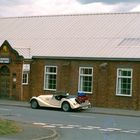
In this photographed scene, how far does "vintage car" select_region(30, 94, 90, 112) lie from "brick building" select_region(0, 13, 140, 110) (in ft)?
11.4

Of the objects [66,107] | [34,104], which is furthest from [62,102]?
[34,104]

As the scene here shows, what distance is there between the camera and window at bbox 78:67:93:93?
39.7m

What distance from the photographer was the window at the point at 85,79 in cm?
3966

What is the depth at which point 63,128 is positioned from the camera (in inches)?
896

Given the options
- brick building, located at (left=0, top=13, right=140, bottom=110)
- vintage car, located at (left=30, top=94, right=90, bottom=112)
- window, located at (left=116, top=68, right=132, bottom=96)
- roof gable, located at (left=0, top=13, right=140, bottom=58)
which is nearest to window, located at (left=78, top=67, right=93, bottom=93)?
brick building, located at (left=0, top=13, right=140, bottom=110)

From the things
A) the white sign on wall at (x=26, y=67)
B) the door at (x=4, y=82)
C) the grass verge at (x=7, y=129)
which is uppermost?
the white sign on wall at (x=26, y=67)

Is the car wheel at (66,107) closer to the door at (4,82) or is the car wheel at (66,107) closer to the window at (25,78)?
the window at (25,78)

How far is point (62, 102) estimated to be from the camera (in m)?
34.9

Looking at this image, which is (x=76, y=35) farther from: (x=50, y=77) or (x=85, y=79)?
(x=85, y=79)

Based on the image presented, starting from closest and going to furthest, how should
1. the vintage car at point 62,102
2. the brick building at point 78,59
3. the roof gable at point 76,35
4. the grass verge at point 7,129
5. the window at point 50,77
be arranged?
the grass verge at point 7,129 → the vintage car at point 62,102 → the brick building at point 78,59 → the roof gable at point 76,35 → the window at point 50,77

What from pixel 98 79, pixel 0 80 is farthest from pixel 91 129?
pixel 0 80

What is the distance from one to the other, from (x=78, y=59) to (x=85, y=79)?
1.64m

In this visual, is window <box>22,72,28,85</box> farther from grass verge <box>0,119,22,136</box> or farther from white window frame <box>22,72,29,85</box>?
grass verge <box>0,119,22,136</box>

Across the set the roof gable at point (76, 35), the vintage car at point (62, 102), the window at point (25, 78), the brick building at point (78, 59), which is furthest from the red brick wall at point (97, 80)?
the vintage car at point (62, 102)
